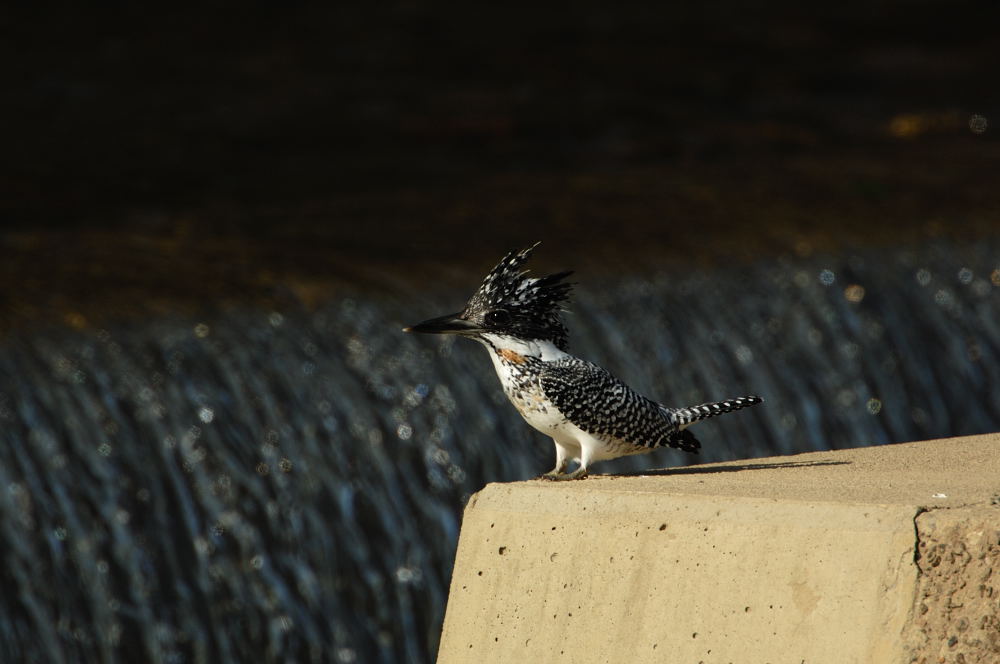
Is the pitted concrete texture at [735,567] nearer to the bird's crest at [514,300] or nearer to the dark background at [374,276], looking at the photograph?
the bird's crest at [514,300]

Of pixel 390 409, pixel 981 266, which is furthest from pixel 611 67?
pixel 390 409

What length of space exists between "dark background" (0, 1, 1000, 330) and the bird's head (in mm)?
3919

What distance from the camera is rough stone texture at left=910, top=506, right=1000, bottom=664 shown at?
90.2 inches

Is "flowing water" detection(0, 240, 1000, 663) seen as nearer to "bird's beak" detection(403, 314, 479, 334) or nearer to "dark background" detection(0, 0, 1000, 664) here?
"dark background" detection(0, 0, 1000, 664)

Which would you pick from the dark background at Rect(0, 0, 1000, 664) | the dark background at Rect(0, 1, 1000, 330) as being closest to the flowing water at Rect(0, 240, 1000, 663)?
the dark background at Rect(0, 0, 1000, 664)

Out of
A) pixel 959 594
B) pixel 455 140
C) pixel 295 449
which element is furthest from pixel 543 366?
pixel 455 140

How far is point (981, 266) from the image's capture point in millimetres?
8492

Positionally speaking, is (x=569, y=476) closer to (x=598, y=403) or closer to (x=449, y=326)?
(x=598, y=403)

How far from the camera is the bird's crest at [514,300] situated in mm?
3051

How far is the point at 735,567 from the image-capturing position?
253cm

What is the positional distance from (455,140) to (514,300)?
8341 mm

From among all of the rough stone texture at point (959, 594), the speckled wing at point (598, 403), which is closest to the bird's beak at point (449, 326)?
the speckled wing at point (598, 403)

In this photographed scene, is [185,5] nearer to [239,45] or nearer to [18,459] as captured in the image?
[239,45]

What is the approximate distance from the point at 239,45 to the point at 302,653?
809 cm
